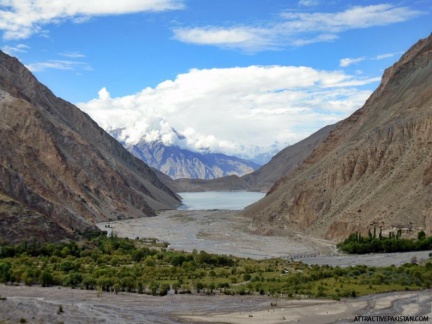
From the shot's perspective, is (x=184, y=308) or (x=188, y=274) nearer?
(x=184, y=308)

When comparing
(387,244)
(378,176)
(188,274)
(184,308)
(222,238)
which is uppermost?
(378,176)

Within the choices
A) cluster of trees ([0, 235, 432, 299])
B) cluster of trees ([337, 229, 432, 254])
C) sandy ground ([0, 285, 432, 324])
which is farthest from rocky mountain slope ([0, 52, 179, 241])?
cluster of trees ([337, 229, 432, 254])

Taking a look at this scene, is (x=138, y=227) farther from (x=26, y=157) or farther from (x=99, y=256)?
(x=99, y=256)

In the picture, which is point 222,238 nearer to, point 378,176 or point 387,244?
point 378,176

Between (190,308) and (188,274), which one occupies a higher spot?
(188,274)

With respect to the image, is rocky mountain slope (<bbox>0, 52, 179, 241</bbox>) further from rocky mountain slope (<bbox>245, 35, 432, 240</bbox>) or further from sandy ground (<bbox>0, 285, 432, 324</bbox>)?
rocky mountain slope (<bbox>245, 35, 432, 240</bbox>)

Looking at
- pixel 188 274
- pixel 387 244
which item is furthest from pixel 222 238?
pixel 188 274

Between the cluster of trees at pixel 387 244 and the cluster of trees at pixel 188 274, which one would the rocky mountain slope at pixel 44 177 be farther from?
the cluster of trees at pixel 387 244

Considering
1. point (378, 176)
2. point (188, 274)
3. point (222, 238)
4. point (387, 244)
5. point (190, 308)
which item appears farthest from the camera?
point (222, 238)
